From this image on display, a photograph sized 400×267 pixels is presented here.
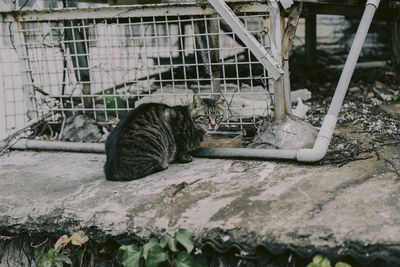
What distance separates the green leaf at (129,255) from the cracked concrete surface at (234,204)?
8cm

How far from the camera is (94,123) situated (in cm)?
377

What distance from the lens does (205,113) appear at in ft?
9.98

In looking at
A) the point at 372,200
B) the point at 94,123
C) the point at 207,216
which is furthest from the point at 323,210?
the point at 94,123

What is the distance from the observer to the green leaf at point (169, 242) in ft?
6.53

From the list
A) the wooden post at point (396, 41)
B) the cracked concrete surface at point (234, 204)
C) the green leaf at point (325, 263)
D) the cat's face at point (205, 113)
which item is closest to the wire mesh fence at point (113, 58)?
the cat's face at point (205, 113)

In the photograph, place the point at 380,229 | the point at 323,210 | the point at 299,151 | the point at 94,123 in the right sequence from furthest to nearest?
the point at 94,123 → the point at 299,151 → the point at 323,210 → the point at 380,229

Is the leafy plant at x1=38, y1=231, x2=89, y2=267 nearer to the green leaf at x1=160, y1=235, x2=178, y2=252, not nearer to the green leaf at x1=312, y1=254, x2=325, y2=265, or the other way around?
the green leaf at x1=160, y1=235, x2=178, y2=252

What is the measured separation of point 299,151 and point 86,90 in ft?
6.76

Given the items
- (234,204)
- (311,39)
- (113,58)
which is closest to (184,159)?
(234,204)

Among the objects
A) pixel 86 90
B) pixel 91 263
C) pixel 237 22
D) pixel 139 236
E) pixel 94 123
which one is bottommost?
pixel 91 263

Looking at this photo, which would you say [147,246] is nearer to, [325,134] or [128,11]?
[325,134]

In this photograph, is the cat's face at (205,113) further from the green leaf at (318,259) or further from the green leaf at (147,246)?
the green leaf at (318,259)

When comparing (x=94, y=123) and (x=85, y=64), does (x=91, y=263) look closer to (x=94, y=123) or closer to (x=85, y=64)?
(x=94, y=123)

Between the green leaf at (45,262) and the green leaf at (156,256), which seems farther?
the green leaf at (45,262)
